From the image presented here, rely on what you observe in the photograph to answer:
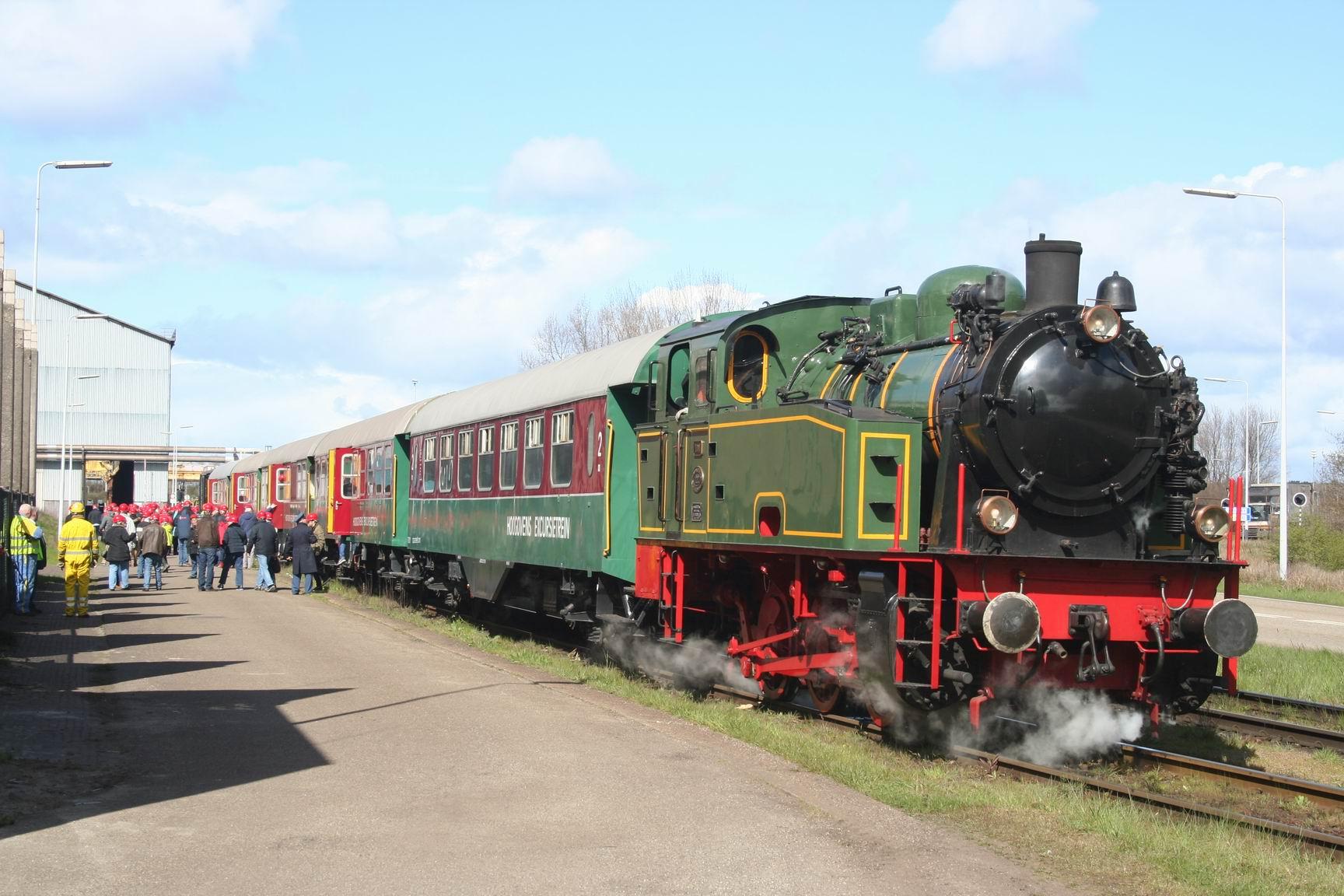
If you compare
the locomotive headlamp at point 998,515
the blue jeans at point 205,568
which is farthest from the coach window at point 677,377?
the blue jeans at point 205,568

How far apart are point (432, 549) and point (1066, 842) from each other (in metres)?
15.5

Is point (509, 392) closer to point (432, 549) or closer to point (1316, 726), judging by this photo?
point (432, 549)

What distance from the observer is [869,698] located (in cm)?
986

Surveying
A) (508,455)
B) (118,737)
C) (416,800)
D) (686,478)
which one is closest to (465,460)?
(508,455)

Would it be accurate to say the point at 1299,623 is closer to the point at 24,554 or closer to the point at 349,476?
the point at 349,476

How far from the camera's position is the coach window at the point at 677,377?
12.7 m

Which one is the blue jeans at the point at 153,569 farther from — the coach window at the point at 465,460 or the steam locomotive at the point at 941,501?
the steam locomotive at the point at 941,501

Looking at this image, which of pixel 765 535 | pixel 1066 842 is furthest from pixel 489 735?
pixel 1066 842

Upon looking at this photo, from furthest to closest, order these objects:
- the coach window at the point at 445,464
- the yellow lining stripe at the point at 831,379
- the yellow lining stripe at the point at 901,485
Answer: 1. the coach window at the point at 445,464
2. the yellow lining stripe at the point at 831,379
3. the yellow lining stripe at the point at 901,485

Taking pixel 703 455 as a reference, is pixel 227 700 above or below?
below

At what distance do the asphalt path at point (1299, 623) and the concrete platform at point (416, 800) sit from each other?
39.8ft

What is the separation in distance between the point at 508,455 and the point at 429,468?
4434 millimetres

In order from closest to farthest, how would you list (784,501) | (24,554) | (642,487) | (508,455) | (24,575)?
(784,501), (642,487), (508,455), (24,554), (24,575)

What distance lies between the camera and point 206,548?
25.7 meters
